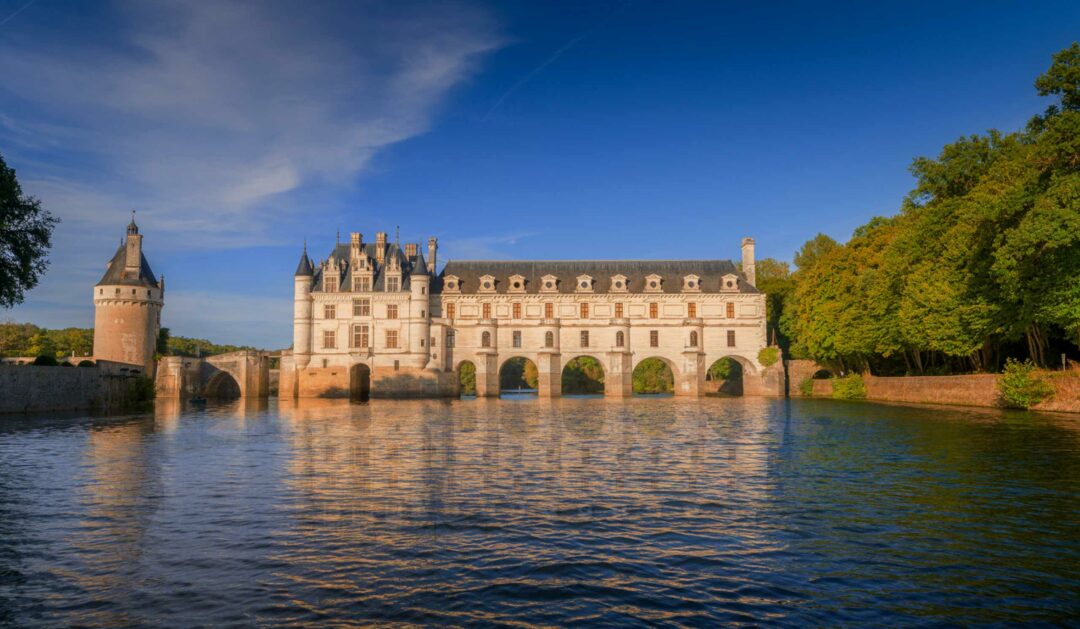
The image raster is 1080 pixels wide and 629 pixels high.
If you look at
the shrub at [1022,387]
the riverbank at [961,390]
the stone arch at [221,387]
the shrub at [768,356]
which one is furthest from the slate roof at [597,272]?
the shrub at [1022,387]

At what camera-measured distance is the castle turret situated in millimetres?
73938

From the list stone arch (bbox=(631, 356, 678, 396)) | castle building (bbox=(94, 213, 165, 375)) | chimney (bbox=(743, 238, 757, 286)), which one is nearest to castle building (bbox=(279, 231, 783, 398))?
chimney (bbox=(743, 238, 757, 286))

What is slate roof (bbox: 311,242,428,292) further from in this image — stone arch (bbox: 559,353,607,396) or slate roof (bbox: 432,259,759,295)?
stone arch (bbox: 559,353,607,396)

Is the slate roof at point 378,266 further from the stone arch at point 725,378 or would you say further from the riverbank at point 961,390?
the riverbank at point 961,390

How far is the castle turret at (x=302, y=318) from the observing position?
73938 mm

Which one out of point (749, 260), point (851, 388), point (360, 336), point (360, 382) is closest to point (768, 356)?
point (851, 388)

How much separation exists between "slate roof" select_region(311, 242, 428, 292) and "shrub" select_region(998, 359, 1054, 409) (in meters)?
51.2

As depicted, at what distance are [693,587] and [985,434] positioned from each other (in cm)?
2326

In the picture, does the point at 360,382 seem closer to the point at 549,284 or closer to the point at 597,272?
the point at 549,284

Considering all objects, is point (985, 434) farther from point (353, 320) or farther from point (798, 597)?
point (353, 320)

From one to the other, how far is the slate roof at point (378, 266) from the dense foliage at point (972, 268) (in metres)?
39.4

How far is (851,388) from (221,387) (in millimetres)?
68794

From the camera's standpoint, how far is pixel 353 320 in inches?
2908

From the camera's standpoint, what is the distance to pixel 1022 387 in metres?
40.1
